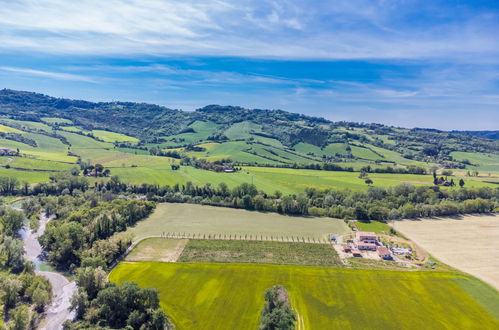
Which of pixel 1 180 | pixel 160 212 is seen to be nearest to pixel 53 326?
pixel 160 212

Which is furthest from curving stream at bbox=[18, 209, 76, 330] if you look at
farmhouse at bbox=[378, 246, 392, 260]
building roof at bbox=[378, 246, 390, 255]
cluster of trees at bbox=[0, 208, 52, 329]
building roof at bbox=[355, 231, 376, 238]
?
building roof at bbox=[355, 231, 376, 238]

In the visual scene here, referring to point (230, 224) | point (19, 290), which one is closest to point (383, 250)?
point (230, 224)

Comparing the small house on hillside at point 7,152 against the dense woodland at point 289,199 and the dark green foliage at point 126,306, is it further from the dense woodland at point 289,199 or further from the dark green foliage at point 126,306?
the dark green foliage at point 126,306

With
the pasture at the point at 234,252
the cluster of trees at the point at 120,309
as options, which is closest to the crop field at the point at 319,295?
the pasture at the point at 234,252

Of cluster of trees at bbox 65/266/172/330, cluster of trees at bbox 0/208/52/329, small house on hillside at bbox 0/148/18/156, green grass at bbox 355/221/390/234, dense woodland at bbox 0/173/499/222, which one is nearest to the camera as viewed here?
cluster of trees at bbox 65/266/172/330

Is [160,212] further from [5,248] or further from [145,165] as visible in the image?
[145,165]

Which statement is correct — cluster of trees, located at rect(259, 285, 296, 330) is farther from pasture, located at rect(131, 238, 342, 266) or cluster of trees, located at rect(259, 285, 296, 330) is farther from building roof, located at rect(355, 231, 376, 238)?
building roof, located at rect(355, 231, 376, 238)
